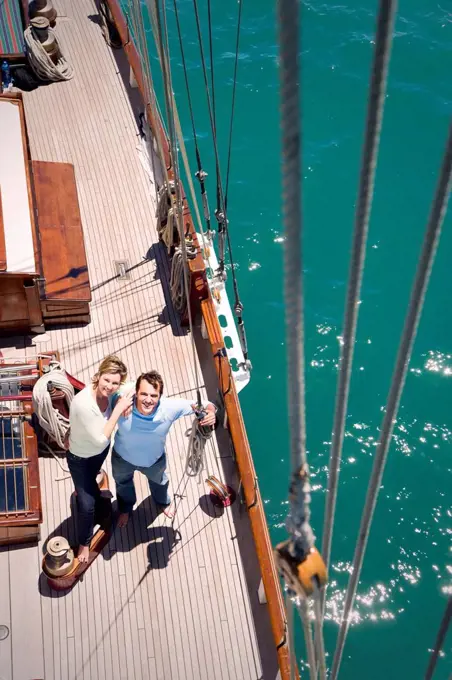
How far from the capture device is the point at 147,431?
4.30 meters

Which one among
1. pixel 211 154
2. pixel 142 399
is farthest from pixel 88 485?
pixel 211 154

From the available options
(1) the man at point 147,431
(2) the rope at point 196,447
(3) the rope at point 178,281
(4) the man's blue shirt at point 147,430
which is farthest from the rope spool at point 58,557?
(3) the rope at point 178,281

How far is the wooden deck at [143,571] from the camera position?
475cm

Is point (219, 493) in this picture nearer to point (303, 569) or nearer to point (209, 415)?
point (209, 415)

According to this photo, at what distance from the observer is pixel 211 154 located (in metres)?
9.99

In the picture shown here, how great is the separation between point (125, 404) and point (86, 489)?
0.87 metres

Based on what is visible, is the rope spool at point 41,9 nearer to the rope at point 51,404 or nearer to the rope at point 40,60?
the rope at point 40,60

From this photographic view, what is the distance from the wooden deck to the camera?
4750 mm

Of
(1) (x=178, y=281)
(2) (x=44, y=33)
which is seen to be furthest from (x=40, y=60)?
(1) (x=178, y=281)

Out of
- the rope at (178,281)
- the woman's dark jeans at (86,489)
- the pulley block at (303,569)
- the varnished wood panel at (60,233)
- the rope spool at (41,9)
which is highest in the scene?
the rope spool at (41,9)

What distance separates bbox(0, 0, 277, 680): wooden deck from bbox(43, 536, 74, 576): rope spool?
254 millimetres

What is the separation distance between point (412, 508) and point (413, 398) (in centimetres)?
125

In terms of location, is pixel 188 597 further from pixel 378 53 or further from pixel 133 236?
pixel 378 53

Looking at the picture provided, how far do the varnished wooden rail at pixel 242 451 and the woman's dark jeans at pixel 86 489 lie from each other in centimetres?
105
